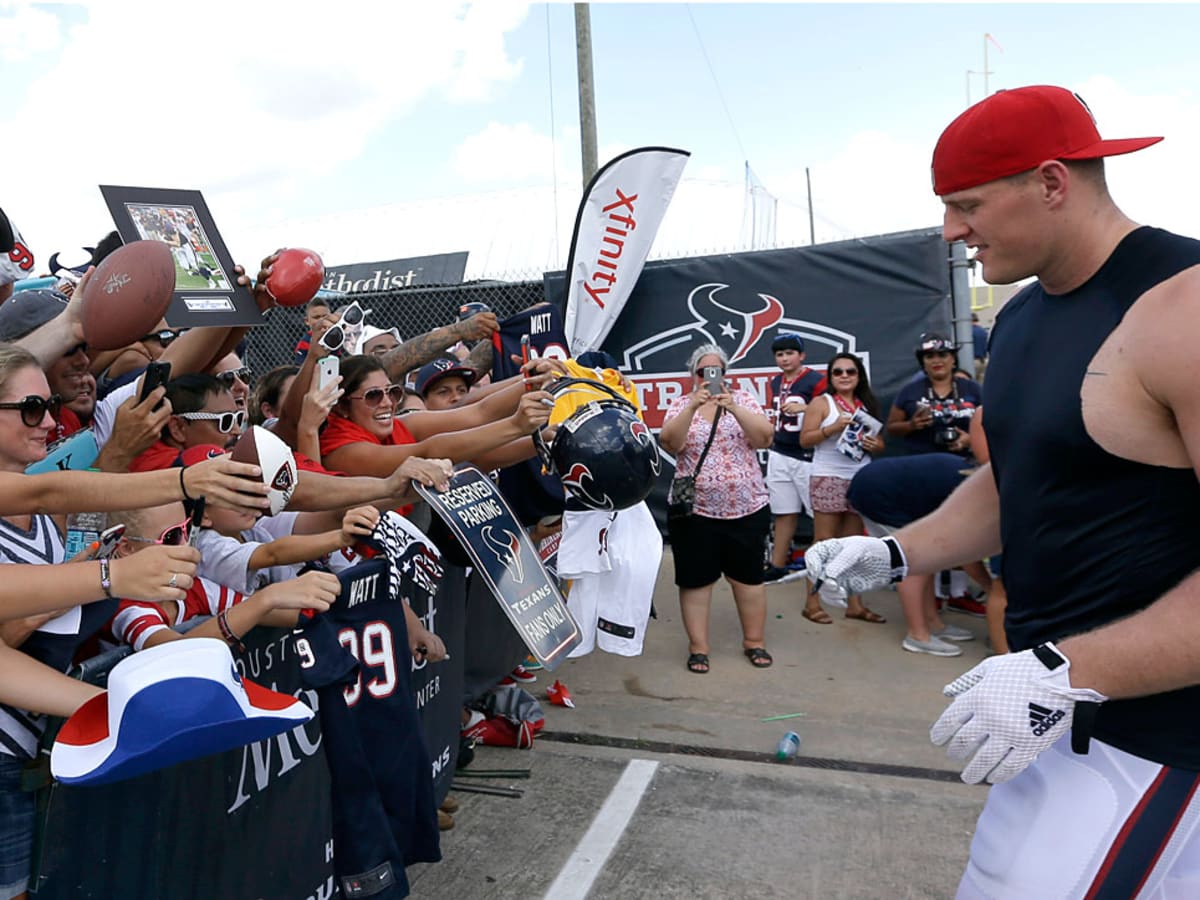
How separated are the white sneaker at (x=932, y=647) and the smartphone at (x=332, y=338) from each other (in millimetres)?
4203

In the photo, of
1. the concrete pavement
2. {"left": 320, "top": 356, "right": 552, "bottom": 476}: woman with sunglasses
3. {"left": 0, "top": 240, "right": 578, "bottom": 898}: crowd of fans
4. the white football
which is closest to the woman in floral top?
the concrete pavement

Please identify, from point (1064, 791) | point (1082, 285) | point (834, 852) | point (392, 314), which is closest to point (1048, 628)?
point (1064, 791)

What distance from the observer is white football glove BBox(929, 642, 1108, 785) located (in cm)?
164

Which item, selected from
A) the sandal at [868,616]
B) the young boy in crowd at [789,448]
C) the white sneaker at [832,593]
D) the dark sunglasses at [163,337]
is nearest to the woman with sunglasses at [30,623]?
the dark sunglasses at [163,337]

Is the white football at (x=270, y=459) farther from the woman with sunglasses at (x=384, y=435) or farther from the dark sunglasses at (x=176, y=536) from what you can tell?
the woman with sunglasses at (x=384, y=435)

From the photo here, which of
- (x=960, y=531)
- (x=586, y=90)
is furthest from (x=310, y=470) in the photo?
(x=586, y=90)

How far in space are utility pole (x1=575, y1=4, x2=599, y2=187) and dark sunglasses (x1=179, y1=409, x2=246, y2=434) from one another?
9.00 m

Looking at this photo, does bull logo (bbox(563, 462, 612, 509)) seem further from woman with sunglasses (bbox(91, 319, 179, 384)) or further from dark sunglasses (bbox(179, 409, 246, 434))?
woman with sunglasses (bbox(91, 319, 179, 384))

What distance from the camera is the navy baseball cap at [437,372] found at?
17.5 ft

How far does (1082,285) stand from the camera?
183 centimetres

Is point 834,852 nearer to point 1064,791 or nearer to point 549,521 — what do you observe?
point 1064,791

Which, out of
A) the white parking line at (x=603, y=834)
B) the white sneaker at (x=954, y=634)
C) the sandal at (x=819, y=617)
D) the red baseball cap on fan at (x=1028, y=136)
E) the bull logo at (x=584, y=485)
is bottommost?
the sandal at (x=819, y=617)

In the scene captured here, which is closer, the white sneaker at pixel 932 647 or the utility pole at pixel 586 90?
the white sneaker at pixel 932 647

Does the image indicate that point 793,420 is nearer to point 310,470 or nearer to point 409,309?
point 409,309
